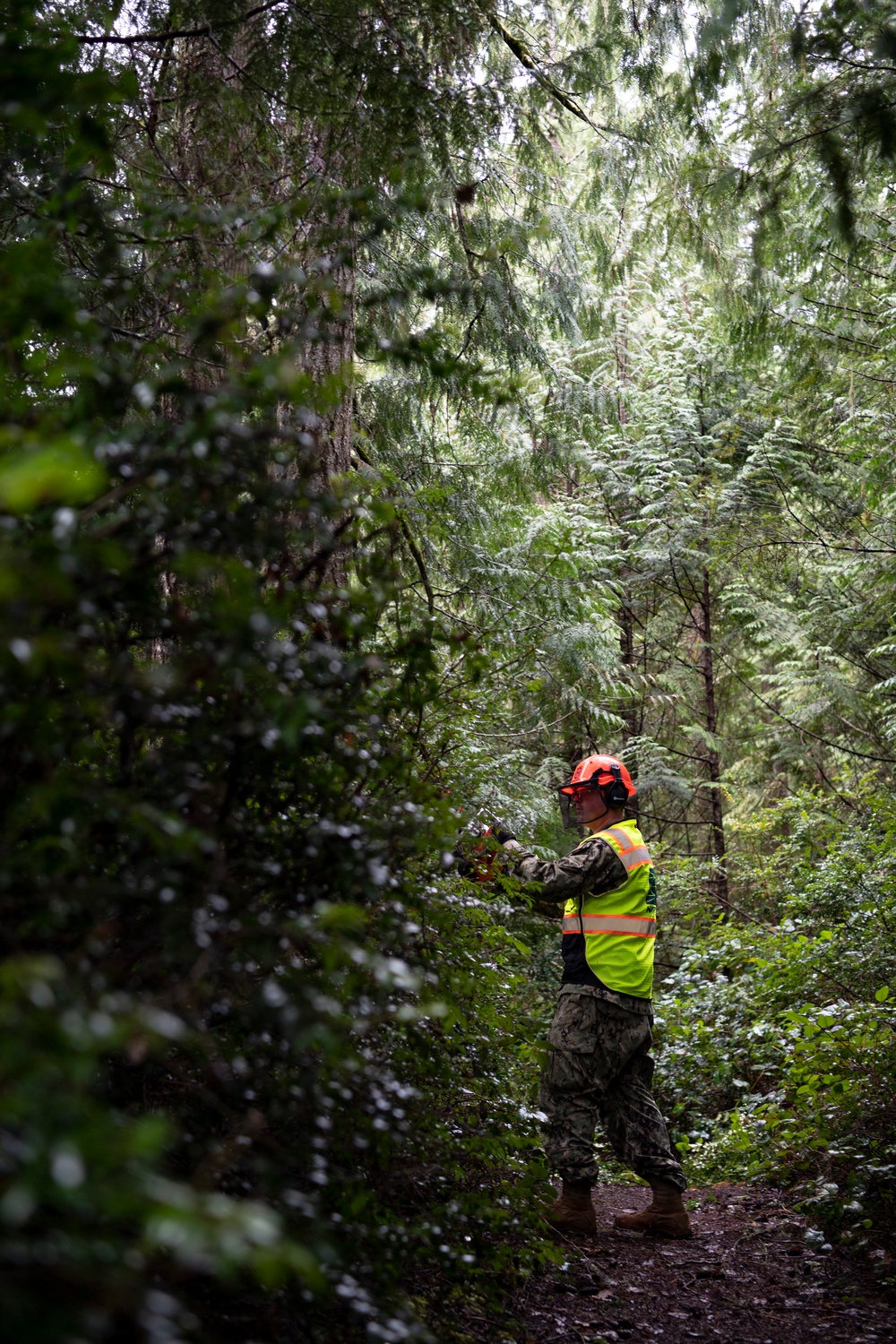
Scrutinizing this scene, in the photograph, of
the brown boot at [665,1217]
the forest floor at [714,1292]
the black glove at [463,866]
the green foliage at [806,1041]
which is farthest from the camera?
the brown boot at [665,1217]

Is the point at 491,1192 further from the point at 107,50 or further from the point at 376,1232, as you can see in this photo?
the point at 107,50

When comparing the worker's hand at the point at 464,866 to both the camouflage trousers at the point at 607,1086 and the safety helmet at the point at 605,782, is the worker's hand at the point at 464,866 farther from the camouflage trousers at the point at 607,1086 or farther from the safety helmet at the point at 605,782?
the camouflage trousers at the point at 607,1086

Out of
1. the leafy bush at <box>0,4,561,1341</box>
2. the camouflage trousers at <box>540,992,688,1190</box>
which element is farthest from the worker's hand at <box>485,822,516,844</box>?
the leafy bush at <box>0,4,561,1341</box>

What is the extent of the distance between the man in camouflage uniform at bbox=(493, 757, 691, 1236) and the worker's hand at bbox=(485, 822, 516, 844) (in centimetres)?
1

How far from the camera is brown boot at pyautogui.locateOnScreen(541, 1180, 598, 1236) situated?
A: 5031 mm

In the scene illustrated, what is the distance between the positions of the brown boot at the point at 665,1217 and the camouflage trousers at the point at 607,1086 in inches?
2.2

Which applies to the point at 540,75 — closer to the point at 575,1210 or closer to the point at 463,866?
the point at 463,866

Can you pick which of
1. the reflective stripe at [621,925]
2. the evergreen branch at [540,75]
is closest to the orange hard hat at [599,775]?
the reflective stripe at [621,925]

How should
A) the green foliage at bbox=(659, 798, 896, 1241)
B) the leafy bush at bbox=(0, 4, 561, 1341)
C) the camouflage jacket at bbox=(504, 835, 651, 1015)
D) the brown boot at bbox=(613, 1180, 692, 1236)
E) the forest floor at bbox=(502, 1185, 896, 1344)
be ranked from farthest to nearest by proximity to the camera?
1. the camouflage jacket at bbox=(504, 835, 651, 1015)
2. the brown boot at bbox=(613, 1180, 692, 1236)
3. the green foliage at bbox=(659, 798, 896, 1241)
4. the forest floor at bbox=(502, 1185, 896, 1344)
5. the leafy bush at bbox=(0, 4, 561, 1341)

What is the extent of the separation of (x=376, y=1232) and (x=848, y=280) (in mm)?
9287

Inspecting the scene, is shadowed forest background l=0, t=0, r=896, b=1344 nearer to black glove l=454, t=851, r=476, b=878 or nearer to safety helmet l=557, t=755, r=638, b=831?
black glove l=454, t=851, r=476, b=878

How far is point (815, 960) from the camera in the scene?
275 inches

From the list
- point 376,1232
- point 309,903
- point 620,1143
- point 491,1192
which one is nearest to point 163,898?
point 309,903

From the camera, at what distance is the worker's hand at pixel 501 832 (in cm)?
504
